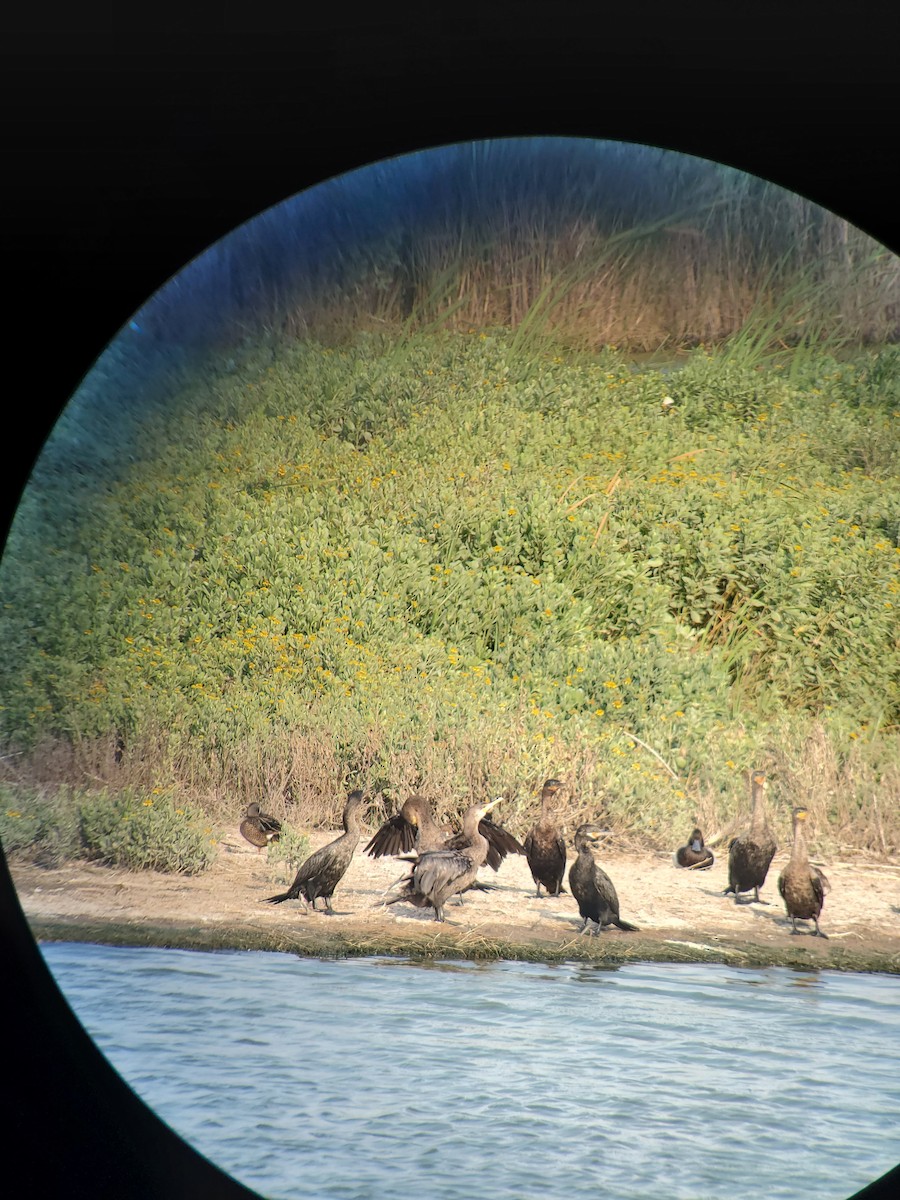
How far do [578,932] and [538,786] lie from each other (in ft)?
1.34

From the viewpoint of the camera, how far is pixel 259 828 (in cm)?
343

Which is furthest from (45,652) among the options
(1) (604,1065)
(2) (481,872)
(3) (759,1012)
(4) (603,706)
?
(3) (759,1012)

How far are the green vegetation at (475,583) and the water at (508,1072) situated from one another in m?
0.45

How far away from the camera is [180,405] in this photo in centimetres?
348

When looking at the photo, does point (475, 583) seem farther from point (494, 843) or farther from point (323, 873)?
point (323, 873)

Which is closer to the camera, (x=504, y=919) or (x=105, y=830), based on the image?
(x=504, y=919)

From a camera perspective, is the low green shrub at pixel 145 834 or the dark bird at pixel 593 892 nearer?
the dark bird at pixel 593 892

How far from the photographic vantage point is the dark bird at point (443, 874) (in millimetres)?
3316

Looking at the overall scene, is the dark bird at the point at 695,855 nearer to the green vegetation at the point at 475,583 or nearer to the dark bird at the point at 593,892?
the green vegetation at the point at 475,583

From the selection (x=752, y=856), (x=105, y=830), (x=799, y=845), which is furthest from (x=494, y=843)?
(x=105, y=830)

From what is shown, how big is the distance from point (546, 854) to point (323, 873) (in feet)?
2.01

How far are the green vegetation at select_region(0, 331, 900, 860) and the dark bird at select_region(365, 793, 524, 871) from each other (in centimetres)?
8

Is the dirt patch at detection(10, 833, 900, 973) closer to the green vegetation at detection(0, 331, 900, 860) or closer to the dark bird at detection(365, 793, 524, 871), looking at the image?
the dark bird at detection(365, 793, 524, 871)

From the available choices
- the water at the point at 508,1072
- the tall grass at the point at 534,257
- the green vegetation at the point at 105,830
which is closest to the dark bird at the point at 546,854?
the water at the point at 508,1072
